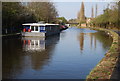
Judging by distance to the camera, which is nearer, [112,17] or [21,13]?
[21,13]

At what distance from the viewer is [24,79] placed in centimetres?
1105

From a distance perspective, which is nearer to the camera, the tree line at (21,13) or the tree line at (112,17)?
the tree line at (21,13)

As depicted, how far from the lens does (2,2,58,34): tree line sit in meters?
41.0

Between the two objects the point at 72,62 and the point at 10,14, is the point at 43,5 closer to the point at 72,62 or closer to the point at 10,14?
the point at 10,14

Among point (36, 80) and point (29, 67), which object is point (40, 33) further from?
point (36, 80)

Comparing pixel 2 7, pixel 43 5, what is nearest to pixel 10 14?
pixel 2 7

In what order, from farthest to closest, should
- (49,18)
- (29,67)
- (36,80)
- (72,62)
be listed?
(49,18) < (72,62) < (29,67) < (36,80)

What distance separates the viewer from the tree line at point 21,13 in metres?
41.0

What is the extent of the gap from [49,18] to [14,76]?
6064 cm

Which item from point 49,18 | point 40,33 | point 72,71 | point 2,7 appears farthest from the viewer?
point 49,18

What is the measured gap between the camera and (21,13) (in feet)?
162

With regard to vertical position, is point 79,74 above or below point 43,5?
below

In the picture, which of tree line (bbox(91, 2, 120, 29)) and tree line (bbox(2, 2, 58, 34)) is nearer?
tree line (bbox(2, 2, 58, 34))

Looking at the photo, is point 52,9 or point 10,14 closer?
point 10,14
